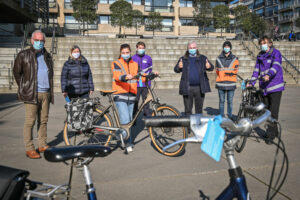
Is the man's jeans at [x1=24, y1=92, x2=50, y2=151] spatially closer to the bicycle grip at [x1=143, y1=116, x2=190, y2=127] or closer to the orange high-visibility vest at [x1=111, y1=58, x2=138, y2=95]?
the orange high-visibility vest at [x1=111, y1=58, x2=138, y2=95]

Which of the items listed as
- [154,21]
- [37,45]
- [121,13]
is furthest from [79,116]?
[154,21]

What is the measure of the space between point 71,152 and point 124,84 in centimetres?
334

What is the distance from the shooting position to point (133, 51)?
757 inches

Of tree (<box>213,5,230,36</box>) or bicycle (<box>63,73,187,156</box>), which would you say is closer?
bicycle (<box>63,73,187,156</box>)

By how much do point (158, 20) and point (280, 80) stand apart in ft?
123

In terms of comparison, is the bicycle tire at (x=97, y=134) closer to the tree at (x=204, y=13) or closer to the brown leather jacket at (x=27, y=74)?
the brown leather jacket at (x=27, y=74)

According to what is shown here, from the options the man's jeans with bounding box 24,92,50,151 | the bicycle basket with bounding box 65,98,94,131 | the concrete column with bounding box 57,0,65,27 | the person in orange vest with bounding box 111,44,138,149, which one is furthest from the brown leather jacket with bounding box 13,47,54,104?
the concrete column with bounding box 57,0,65,27

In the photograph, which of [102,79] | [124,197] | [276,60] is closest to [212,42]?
[102,79]

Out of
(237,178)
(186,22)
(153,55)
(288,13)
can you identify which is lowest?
(237,178)

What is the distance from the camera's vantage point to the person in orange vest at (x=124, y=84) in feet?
16.1

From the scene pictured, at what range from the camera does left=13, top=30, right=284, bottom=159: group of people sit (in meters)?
4.55

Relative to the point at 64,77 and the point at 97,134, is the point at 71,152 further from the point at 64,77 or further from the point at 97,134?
the point at 64,77

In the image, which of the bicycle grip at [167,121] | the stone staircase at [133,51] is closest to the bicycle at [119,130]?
the bicycle grip at [167,121]

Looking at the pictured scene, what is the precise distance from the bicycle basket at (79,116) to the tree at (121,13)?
1307 inches
